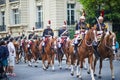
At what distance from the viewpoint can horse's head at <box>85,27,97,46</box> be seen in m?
20.4

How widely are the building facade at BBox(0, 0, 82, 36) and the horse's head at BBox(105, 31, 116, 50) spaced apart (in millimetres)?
21891

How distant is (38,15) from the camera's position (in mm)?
52062

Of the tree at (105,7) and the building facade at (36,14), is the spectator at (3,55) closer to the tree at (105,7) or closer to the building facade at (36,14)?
the tree at (105,7)

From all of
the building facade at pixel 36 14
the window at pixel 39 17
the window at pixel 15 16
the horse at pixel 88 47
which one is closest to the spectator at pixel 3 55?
the horse at pixel 88 47

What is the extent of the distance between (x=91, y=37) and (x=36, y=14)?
32036 millimetres

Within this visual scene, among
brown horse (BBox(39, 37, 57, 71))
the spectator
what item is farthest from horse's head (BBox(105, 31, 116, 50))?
brown horse (BBox(39, 37, 57, 71))

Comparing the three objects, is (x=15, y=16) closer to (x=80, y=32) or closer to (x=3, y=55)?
(x=3, y=55)

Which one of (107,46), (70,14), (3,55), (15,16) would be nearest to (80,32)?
(107,46)

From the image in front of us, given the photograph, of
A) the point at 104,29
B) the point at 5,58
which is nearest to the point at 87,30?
the point at 104,29

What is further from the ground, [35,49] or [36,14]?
[36,14]

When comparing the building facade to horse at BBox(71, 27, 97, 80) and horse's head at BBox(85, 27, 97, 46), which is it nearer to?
horse at BBox(71, 27, 97, 80)

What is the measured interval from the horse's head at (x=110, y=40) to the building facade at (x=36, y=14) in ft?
71.8

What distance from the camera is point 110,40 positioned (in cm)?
2095

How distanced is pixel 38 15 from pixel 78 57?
30888mm
